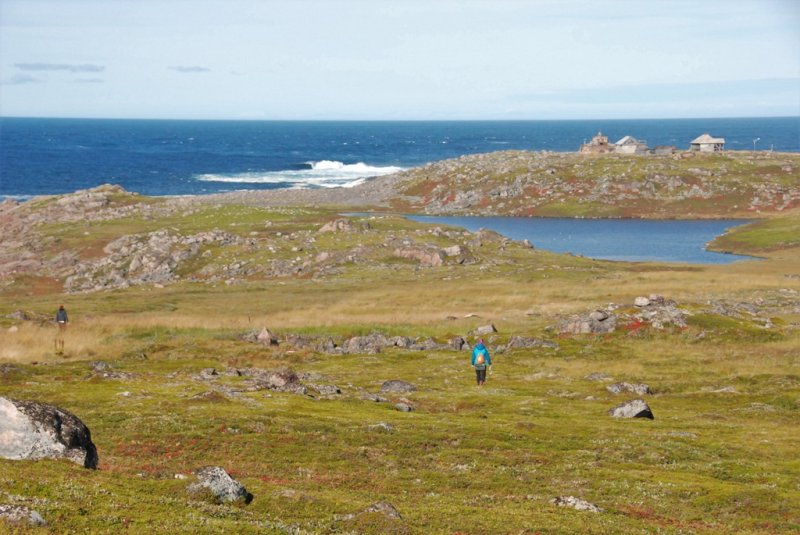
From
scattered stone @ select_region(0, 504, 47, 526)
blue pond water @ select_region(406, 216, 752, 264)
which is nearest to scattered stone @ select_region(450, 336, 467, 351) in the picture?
scattered stone @ select_region(0, 504, 47, 526)

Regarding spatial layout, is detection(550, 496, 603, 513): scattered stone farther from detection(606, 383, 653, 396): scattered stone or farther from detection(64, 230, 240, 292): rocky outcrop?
detection(64, 230, 240, 292): rocky outcrop

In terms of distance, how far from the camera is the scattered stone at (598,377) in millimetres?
67812

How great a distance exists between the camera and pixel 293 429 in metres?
45.9

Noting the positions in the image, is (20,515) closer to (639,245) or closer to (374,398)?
(374,398)

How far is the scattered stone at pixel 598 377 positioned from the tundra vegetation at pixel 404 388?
117 cm

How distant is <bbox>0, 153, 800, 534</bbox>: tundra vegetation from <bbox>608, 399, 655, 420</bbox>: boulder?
1166 millimetres

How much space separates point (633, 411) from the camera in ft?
177

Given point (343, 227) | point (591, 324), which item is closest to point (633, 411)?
point (591, 324)

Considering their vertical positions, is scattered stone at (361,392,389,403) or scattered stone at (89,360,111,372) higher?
scattered stone at (361,392,389,403)

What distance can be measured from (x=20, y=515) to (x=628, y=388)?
1971 inches

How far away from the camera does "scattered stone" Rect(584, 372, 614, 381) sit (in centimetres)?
6781

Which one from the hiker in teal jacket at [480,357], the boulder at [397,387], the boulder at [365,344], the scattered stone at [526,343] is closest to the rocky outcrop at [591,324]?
the scattered stone at [526,343]

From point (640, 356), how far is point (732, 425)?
22.8 meters

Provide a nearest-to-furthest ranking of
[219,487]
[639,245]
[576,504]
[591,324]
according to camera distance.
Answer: [219,487] → [576,504] → [591,324] → [639,245]
